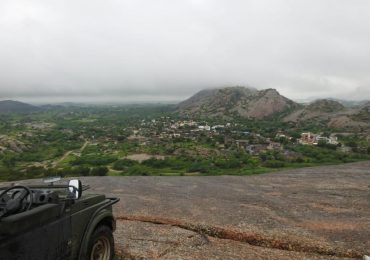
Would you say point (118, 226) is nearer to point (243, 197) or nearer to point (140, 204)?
point (140, 204)

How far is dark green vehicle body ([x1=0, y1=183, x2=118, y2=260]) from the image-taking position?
4.72 metres

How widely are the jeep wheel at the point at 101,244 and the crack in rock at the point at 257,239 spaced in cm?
426

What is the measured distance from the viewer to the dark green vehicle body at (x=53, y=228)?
4723 mm

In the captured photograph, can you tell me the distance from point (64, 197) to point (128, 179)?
20.2 m

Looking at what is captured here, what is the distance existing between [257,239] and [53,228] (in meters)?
7.16

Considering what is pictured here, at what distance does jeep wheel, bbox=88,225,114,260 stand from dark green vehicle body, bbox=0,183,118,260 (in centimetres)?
15

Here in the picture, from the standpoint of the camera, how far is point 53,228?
550 centimetres

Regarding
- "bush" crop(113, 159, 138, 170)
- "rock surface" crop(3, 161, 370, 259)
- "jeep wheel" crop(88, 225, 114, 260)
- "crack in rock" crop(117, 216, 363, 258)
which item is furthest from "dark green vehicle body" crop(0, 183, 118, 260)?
"bush" crop(113, 159, 138, 170)

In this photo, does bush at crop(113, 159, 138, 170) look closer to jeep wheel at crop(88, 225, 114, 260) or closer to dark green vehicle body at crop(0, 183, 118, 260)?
jeep wheel at crop(88, 225, 114, 260)

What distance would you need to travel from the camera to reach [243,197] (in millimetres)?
18266

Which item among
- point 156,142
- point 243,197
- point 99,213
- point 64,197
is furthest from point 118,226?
point 156,142

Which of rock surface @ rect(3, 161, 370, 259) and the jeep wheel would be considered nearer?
the jeep wheel

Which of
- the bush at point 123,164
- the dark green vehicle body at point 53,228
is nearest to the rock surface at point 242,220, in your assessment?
the dark green vehicle body at point 53,228

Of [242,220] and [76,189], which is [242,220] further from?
[76,189]
